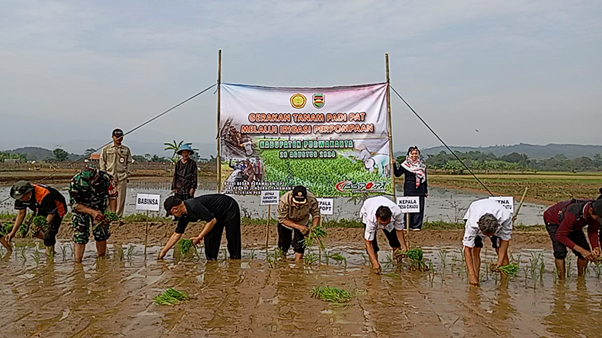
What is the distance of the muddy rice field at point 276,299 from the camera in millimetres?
4777

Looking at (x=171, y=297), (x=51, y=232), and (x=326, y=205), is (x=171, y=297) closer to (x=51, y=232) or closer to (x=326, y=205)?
(x=51, y=232)

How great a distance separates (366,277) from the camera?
700cm

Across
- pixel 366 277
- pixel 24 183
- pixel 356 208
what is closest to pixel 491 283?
pixel 366 277

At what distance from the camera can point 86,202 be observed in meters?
7.70

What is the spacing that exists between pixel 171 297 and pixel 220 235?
2.47 m

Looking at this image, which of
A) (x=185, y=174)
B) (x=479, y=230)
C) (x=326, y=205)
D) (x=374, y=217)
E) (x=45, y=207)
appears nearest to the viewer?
(x=479, y=230)

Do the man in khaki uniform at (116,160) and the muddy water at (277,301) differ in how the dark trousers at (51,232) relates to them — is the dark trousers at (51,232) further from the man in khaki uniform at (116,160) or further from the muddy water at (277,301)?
the man in khaki uniform at (116,160)

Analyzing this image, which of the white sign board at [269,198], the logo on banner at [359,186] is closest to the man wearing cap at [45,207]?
the white sign board at [269,198]

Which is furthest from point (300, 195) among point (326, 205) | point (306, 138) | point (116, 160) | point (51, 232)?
point (116, 160)

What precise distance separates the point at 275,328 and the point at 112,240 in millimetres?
6242

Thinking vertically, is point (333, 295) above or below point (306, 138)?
below

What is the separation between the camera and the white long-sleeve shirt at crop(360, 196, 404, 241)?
709cm

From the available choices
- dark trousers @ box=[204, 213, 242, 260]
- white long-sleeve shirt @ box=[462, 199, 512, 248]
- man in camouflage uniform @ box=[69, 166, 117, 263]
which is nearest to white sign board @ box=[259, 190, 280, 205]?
dark trousers @ box=[204, 213, 242, 260]

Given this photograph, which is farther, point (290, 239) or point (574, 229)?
point (290, 239)
